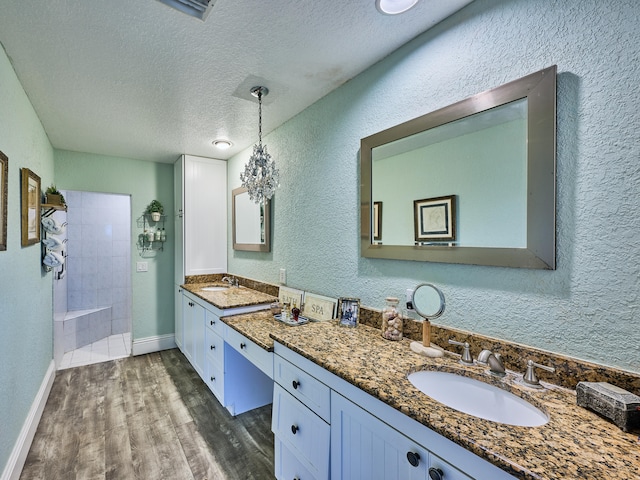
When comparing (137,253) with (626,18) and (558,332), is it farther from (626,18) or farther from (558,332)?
(626,18)

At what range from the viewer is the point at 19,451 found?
69.7 inches

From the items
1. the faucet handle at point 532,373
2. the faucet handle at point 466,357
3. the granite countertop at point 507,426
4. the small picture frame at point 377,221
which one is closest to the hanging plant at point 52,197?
the granite countertop at point 507,426

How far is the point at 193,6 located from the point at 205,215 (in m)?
2.48

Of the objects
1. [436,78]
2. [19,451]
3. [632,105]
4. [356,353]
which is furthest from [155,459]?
[632,105]

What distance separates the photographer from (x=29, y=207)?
81.7 inches

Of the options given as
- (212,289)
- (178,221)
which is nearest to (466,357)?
(212,289)

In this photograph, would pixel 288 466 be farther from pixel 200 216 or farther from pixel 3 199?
pixel 200 216

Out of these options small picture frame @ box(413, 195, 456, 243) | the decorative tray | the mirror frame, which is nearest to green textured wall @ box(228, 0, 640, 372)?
the mirror frame

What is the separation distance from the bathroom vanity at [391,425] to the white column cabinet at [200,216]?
5.87 ft

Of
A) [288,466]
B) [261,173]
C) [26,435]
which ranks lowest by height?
[26,435]

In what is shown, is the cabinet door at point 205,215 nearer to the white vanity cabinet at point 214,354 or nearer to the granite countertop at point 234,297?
the granite countertop at point 234,297

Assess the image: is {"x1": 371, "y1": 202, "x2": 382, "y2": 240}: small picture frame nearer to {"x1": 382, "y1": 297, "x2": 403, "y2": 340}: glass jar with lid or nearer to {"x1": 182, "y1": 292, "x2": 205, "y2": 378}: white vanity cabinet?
{"x1": 382, "y1": 297, "x2": 403, "y2": 340}: glass jar with lid

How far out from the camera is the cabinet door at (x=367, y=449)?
2.94ft

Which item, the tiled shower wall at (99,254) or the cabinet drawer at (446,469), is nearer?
the cabinet drawer at (446,469)
